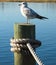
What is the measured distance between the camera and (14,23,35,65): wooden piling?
254 centimetres

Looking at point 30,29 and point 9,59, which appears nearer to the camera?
point 30,29

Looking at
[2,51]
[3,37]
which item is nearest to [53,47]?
[2,51]

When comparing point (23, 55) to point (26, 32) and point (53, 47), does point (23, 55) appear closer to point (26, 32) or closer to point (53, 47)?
point (26, 32)

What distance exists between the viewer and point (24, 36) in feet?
8.43

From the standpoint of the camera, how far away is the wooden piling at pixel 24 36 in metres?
2.54

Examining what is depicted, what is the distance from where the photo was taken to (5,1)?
39125 millimetres

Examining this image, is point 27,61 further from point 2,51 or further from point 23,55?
point 2,51

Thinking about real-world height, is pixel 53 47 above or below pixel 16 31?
below

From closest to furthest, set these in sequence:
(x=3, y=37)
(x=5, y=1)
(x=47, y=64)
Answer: (x=47, y=64) < (x=3, y=37) < (x=5, y=1)

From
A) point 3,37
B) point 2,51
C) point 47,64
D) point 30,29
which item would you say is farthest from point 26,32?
point 3,37

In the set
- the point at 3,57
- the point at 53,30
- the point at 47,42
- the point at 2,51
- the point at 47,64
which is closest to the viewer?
the point at 47,64

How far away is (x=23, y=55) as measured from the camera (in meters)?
2.58

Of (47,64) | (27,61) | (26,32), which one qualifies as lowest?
(47,64)

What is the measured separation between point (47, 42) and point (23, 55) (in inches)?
388
